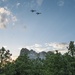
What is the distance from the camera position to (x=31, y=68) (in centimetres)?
5784

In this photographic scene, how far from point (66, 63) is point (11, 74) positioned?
42.2ft

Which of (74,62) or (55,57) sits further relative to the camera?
(74,62)

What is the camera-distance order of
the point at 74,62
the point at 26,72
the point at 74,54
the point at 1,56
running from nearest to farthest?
the point at 26,72, the point at 74,62, the point at 74,54, the point at 1,56

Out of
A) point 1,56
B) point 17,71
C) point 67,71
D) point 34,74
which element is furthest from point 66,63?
point 1,56

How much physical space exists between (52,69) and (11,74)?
938 centimetres

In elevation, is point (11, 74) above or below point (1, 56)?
below

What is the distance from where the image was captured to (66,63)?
58094 mm

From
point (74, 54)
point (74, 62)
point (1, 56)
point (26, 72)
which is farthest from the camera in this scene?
point (1, 56)

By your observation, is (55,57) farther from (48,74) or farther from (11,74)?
(11,74)

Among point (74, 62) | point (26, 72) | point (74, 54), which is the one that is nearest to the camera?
point (26, 72)

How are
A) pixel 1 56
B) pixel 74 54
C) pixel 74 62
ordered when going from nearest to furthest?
1. pixel 74 62
2. pixel 74 54
3. pixel 1 56

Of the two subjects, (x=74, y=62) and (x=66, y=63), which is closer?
(x=66, y=63)

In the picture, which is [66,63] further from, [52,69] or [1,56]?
[1,56]

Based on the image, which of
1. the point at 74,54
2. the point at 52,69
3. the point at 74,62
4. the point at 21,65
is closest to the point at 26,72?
the point at 21,65
